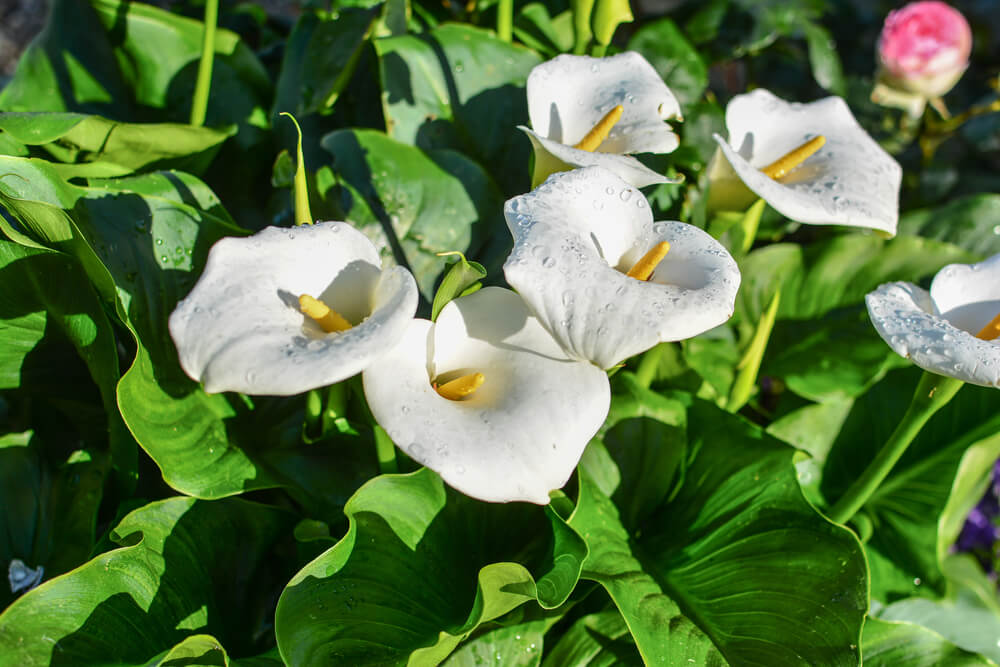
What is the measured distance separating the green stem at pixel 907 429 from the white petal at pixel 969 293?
0.07 m

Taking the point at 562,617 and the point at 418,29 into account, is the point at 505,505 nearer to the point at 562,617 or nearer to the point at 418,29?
the point at 562,617

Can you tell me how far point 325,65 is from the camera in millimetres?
958

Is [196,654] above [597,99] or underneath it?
underneath

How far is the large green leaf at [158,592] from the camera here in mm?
605

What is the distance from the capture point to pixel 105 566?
63 cm

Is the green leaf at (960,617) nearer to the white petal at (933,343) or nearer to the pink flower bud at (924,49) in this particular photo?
the white petal at (933,343)

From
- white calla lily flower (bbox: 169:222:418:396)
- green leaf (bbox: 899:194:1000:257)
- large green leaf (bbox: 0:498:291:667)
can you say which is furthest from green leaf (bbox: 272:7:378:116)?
green leaf (bbox: 899:194:1000:257)

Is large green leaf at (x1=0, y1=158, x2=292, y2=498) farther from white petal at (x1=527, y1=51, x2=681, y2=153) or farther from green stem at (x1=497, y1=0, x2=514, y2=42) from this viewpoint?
green stem at (x1=497, y1=0, x2=514, y2=42)

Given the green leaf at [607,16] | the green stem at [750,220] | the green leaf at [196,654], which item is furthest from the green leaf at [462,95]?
the green leaf at [196,654]

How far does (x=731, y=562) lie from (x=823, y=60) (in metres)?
0.99

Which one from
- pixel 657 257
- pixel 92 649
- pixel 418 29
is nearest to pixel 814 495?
pixel 657 257

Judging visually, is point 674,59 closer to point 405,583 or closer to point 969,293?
point 969,293

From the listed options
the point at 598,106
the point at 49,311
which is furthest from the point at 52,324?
the point at 598,106

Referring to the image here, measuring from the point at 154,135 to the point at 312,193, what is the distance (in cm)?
17
